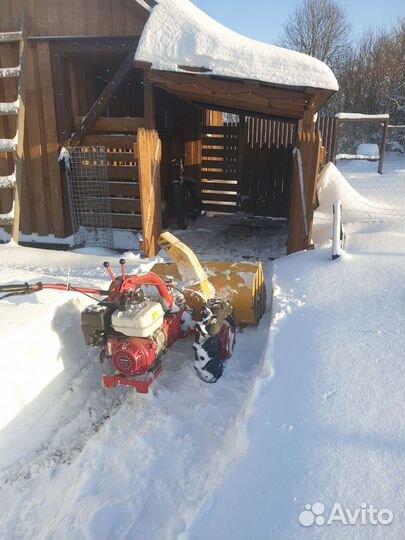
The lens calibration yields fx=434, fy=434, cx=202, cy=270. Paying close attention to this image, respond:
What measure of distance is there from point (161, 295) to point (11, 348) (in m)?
1.45

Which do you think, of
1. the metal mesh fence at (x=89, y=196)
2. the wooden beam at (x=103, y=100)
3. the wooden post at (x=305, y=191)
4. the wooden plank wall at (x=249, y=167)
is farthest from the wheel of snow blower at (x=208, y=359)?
the wooden plank wall at (x=249, y=167)

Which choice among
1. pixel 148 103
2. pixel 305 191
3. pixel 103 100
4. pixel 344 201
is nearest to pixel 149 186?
pixel 148 103

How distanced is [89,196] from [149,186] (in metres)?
1.80

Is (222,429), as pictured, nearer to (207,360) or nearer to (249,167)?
(207,360)

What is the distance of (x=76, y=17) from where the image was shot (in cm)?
747

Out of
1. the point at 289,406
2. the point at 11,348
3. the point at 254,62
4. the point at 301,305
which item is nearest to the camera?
the point at 289,406

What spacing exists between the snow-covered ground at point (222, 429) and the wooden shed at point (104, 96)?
276 cm

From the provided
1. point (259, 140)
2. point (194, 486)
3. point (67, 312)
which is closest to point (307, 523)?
point (194, 486)

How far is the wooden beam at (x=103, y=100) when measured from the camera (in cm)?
744

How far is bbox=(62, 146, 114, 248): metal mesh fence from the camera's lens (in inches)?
316

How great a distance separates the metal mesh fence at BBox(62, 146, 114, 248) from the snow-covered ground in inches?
151

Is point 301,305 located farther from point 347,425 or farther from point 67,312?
point 67,312

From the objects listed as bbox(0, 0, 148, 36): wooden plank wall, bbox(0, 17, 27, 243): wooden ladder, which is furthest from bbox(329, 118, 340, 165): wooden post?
bbox(0, 17, 27, 243): wooden ladder

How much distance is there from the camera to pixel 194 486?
297cm
